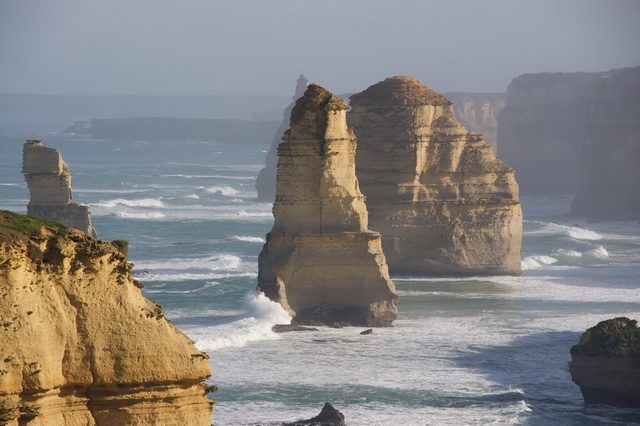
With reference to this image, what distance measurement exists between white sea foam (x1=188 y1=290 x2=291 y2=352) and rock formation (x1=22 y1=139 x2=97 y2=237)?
1108 cm

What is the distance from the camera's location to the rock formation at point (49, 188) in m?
51.1

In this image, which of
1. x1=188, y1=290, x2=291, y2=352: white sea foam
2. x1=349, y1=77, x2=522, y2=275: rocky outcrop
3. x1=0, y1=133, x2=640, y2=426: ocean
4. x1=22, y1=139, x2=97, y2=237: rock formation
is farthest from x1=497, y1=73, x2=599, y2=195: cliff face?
x1=188, y1=290, x2=291, y2=352: white sea foam

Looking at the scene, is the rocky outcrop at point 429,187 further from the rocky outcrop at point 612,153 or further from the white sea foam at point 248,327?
the rocky outcrop at point 612,153

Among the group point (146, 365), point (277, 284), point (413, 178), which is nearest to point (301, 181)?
point (277, 284)

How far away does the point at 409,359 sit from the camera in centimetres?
3644

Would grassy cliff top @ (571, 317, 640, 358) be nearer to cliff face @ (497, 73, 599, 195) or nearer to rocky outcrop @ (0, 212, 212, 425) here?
rocky outcrop @ (0, 212, 212, 425)

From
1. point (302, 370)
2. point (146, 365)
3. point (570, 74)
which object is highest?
point (570, 74)

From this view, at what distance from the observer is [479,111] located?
158 metres

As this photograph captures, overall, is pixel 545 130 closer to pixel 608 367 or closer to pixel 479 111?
pixel 479 111

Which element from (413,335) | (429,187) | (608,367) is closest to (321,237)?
(413,335)

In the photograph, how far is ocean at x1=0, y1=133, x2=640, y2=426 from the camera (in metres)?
30.8

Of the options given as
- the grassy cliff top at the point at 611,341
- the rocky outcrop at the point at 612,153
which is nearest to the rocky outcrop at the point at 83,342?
the grassy cliff top at the point at 611,341

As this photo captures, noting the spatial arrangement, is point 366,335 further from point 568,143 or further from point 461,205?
point 568,143

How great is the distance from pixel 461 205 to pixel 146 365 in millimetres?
41980
